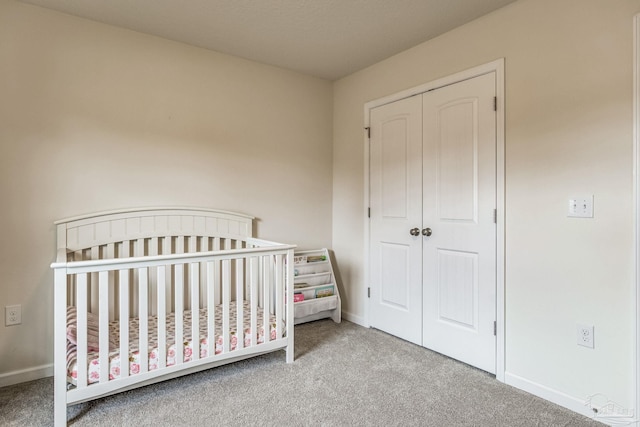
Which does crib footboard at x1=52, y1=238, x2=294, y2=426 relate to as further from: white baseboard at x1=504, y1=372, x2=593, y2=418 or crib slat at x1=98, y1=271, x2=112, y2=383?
white baseboard at x1=504, y1=372, x2=593, y2=418

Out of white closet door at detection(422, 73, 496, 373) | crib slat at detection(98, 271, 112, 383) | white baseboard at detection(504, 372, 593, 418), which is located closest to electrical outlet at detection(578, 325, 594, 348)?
white baseboard at detection(504, 372, 593, 418)

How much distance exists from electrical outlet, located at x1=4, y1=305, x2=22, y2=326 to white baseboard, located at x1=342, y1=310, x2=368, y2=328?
242 cm


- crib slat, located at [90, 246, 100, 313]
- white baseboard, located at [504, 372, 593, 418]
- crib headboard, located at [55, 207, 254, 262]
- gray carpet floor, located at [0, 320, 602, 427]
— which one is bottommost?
gray carpet floor, located at [0, 320, 602, 427]

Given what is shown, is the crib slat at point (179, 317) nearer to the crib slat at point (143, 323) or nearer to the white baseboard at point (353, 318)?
the crib slat at point (143, 323)

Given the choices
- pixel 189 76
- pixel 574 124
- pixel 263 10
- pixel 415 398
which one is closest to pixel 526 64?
pixel 574 124

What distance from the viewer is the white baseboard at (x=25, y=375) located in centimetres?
212

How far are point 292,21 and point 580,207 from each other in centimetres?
202

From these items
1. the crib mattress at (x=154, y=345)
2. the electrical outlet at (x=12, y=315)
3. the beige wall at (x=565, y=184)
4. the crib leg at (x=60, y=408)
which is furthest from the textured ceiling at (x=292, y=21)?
the crib leg at (x=60, y=408)

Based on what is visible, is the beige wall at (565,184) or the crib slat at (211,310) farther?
the crib slat at (211,310)

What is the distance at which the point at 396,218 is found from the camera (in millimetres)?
2881

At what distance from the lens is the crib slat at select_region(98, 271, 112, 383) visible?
1.79 meters

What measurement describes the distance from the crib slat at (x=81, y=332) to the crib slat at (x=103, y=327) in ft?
0.22

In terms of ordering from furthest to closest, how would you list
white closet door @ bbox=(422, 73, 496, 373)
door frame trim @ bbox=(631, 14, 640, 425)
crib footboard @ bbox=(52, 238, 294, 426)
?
white closet door @ bbox=(422, 73, 496, 373)
crib footboard @ bbox=(52, 238, 294, 426)
door frame trim @ bbox=(631, 14, 640, 425)

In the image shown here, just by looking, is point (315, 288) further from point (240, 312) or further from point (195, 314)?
point (195, 314)
